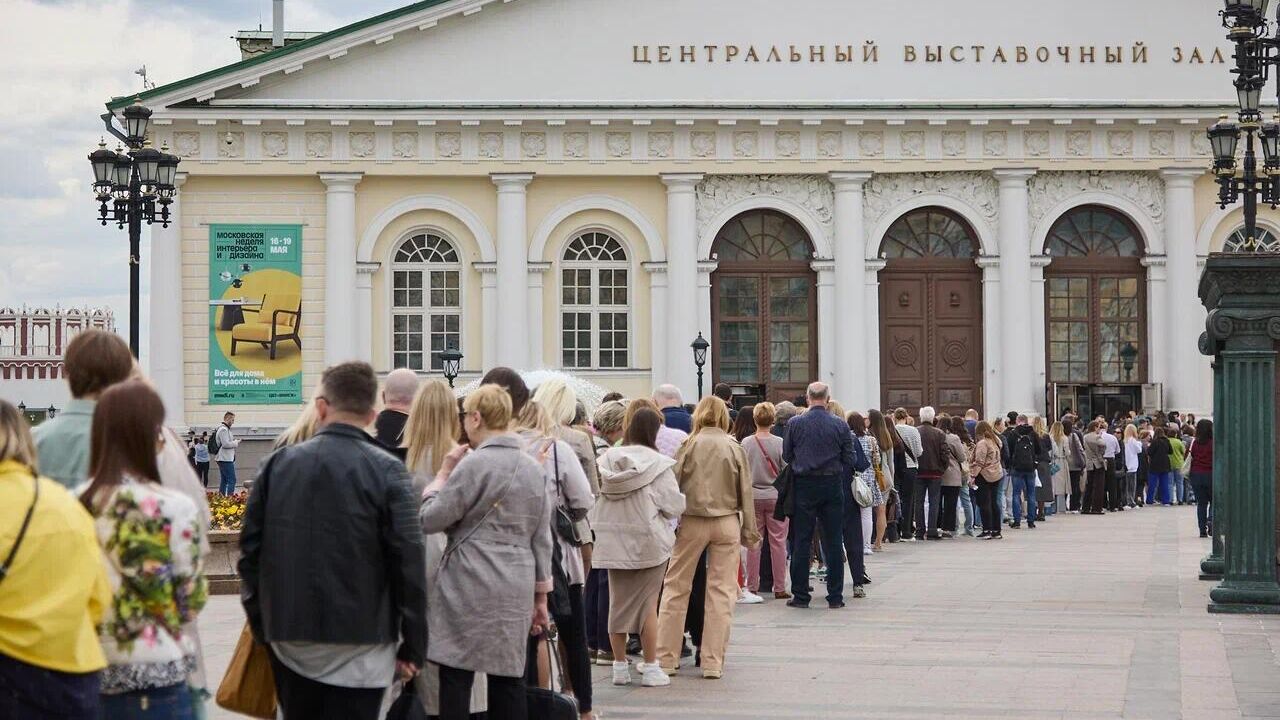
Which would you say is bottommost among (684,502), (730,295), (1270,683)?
(1270,683)

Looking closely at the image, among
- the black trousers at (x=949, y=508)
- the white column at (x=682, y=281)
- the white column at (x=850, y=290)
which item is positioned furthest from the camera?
the white column at (x=850, y=290)

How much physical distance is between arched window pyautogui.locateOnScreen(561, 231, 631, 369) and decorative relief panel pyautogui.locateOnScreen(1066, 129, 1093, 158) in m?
9.98

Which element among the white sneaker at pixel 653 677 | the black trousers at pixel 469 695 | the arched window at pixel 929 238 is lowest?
the white sneaker at pixel 653 677

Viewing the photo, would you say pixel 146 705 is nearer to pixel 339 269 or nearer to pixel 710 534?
pixel 710 534

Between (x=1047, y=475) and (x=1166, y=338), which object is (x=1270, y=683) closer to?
(x=1047, y=475)

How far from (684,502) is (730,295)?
28.6 m

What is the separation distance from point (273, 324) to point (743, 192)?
1044cm

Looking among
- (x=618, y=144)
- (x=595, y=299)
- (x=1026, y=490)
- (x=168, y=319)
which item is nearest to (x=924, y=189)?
(x=618, y=144)

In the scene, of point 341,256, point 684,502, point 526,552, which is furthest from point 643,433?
point 341,256

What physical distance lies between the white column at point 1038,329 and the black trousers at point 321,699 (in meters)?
34.3

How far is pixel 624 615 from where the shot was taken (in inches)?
463

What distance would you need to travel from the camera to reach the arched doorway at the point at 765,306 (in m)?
40.3

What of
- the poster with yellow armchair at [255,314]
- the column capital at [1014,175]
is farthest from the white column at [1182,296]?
the poster with yellow armchair at [255,314]

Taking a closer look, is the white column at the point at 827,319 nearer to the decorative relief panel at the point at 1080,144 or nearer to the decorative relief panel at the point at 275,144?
the decorative relief panel at the point at 1080,144
